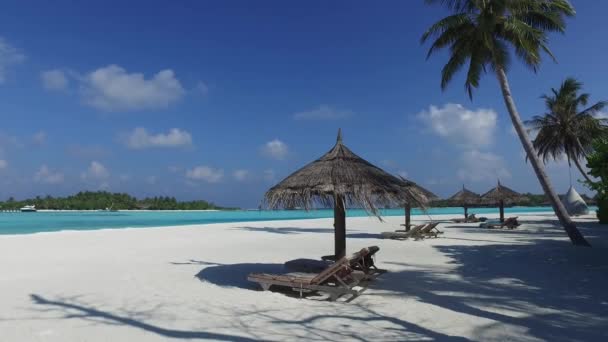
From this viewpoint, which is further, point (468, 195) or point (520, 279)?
point (468, 195)

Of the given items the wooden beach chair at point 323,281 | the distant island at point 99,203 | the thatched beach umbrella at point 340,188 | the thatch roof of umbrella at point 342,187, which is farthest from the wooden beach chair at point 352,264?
the distant island at point 99,203

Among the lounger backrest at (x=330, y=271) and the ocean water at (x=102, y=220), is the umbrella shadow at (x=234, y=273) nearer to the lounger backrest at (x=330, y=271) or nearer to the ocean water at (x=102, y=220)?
the lounger backrest at (x=330, y=271)

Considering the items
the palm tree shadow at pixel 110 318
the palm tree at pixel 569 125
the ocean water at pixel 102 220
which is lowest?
the ocean water at pixel 102 220

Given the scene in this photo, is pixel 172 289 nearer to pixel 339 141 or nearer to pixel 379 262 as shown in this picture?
pixel 339 141

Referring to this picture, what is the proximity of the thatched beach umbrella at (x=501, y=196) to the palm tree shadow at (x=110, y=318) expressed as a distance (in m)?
21.0

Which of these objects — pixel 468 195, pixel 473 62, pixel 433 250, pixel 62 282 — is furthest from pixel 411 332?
pixel 468 195

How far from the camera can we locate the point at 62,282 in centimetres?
711

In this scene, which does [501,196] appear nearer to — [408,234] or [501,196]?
[501,196]

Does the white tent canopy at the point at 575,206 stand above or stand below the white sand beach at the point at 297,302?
above

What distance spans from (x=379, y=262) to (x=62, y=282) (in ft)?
21.1

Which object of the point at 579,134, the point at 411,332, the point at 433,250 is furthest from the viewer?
the point at 579,134

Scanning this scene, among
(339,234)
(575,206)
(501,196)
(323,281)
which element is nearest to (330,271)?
(323,281)

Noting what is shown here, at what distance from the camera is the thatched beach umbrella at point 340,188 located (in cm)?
625

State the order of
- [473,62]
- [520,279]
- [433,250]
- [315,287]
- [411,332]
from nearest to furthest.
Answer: [411,332], [315,287], [520,279], [433,250], [473,62]
